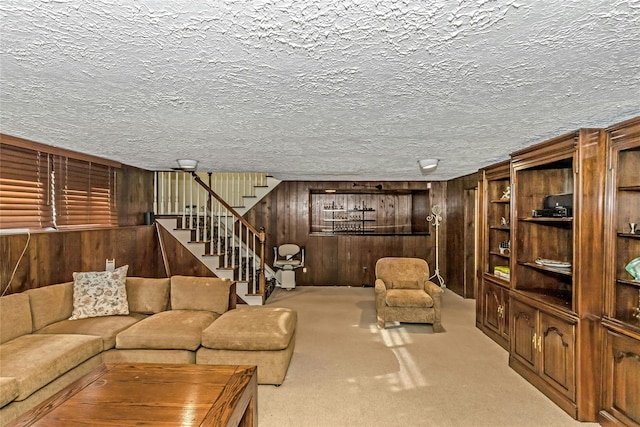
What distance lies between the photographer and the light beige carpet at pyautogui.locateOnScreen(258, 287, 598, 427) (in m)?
2.50

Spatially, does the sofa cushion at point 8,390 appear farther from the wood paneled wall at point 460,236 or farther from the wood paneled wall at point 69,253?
the wood paneled wall at point 460,236

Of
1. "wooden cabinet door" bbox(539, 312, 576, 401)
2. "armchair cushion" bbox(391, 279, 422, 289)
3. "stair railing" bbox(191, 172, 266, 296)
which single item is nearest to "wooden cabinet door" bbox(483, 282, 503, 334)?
"armchair cushion" bbox(391, 279, 422, 289)

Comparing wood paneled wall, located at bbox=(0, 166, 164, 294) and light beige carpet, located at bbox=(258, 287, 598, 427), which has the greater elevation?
wood paneled wall, located at bbox=(0, 166, 164, 294)

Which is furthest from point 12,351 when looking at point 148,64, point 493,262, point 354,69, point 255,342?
point 493,262

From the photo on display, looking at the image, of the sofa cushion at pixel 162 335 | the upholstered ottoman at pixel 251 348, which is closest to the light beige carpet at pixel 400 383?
the upholstered ottoman at pixel 251 348

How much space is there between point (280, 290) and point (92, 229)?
3.41 metres

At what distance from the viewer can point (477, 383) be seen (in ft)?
9.84

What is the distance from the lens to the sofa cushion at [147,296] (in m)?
3.65

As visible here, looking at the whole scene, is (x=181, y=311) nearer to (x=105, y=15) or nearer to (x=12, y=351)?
(x=12, y=351)

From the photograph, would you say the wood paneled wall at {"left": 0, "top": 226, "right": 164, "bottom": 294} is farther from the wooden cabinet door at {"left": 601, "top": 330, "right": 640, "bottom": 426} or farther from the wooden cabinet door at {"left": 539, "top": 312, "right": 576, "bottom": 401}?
the wooden cabinet door at {"left": 601, "top": 330, "right": 640, "bottom": 426}

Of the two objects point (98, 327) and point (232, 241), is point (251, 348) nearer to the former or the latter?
point (98, 327)

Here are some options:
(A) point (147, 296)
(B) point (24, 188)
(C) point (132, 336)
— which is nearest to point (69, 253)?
(B) point (24, 188)

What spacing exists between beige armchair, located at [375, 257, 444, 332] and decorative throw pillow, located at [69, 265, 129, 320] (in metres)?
2.87

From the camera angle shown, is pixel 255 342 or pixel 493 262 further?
pixel 493 262
